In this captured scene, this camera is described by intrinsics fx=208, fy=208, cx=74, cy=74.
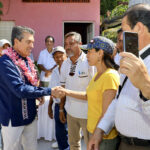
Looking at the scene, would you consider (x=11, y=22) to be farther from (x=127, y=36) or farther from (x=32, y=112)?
(x=127, y=36)

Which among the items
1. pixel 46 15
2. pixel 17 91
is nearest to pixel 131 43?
pixel 17 91

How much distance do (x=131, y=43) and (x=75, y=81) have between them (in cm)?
175

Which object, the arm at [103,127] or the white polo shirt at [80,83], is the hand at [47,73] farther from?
the arm at [103,127]

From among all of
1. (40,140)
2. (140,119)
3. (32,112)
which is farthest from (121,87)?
(40,140)

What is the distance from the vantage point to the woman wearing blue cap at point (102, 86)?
1.85m

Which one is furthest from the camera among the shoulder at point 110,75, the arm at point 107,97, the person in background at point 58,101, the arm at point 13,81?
the person in background at point 58,101

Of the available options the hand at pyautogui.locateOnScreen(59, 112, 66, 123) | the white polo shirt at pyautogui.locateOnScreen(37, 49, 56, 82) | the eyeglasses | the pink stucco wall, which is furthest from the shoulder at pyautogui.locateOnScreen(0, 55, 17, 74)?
the pink stucco wall

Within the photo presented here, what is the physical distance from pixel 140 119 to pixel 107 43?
103cm

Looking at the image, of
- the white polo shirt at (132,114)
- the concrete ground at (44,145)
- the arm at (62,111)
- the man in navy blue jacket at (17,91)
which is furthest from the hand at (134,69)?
the concrete ground at (44,145)

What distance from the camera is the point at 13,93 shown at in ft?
7.78

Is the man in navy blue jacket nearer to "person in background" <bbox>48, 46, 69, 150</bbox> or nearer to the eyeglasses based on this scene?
the eyeglasses

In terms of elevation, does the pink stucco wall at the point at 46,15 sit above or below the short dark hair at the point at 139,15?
above

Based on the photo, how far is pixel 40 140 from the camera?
423 centimetres

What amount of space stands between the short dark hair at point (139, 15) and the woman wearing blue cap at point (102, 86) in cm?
77
